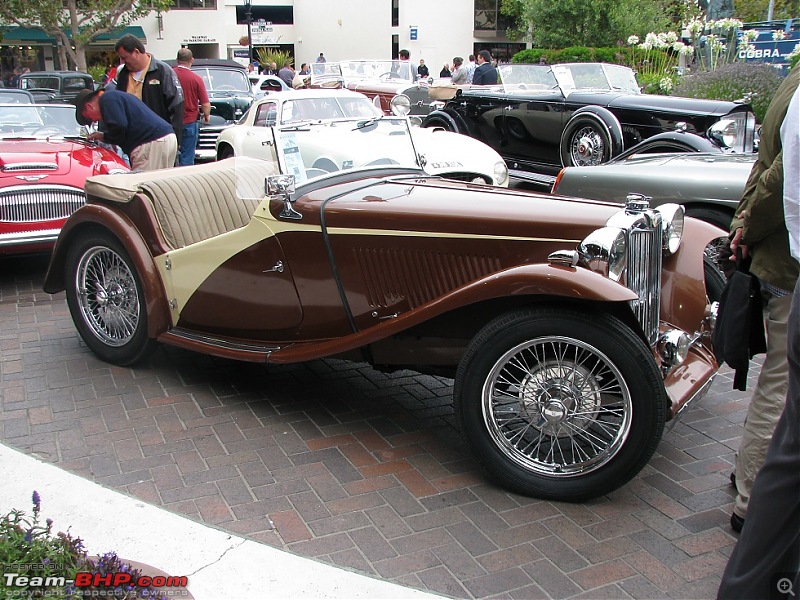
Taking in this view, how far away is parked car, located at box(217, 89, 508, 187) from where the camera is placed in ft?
19.3

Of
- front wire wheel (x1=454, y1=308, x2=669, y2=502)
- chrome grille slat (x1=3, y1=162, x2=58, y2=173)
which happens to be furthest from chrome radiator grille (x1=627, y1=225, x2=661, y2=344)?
chrome grille slat (x1=3, y1=162, x2=58, y2=173)

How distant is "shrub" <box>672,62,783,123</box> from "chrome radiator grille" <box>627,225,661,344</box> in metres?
8.68

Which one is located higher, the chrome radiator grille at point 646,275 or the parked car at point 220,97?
the parked car at point 220,97

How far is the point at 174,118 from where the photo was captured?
27.3 ft

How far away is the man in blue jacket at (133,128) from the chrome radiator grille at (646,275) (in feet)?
17.1

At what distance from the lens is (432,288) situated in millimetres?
3795

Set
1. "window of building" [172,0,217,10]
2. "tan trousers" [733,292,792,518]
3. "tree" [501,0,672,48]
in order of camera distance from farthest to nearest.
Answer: "window of building" [172,0,217,10], "tree" [501,0,672,48], "tan trousers" [733,292,792,518]

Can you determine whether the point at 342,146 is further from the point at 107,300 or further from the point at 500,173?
the point at 500,173

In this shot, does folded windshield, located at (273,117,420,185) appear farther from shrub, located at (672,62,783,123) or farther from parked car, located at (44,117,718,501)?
shrub, located at (672,62,783,123)

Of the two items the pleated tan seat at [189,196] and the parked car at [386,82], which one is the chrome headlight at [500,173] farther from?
the parked car at [386,82]

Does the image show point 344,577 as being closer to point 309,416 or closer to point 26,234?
point 309,416

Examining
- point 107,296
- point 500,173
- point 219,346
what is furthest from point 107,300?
point 500,173

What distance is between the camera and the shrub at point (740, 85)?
11.3 metres

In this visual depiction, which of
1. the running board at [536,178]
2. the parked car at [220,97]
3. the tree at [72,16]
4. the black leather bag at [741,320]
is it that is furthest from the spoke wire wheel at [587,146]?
the tree at [72,16]
